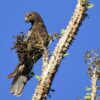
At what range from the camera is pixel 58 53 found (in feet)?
23.3

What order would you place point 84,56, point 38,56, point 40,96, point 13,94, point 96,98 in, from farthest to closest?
1. point 84,56
2. point 96,98
3. point 38,56
4. point 13,94
5. point 40,96

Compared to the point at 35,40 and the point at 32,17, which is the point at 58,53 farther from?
the point at 32,17

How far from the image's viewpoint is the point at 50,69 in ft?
23.0

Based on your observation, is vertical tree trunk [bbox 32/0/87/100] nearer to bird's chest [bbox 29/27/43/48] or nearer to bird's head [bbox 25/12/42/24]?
bird's chest [bbox 29/27/43/48]

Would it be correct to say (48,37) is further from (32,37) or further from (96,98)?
(96,98)

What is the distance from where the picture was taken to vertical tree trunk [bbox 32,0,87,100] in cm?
694

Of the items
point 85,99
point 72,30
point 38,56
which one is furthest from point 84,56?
point 72,30

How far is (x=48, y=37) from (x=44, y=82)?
6.83 feet

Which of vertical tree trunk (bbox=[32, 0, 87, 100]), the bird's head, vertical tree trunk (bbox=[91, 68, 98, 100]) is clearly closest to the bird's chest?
the bird's head

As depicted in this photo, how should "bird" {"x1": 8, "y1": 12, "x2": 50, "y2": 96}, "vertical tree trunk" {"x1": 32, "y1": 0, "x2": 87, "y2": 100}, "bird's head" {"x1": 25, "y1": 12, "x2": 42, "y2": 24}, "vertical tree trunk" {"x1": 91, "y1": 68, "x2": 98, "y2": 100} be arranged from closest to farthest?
"vertical tree trunk" {"x1": 32, "y1": 0, "x2": 87, "y2": 100} → "bird" {"x1": 8, "y1": 12, "x2": 50, "y2": 96} → "bird's head" {"x1": 25, "y1": 12, "x2": 42, "y2": 24} → "vertical tree trunk" {"x1": 91, "y1": 68, "x2": 98, "y2": 100}

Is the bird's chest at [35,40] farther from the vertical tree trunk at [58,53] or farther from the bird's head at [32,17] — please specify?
the vertical tree trunk at [58,53]

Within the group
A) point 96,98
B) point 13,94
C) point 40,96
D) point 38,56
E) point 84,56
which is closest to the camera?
point 40,96

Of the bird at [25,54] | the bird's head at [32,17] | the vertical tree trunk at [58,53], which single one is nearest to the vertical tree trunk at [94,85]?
the bird's head at [32,17]

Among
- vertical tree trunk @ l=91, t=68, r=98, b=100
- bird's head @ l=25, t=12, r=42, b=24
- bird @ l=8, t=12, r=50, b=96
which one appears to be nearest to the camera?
bird @ l=8, t=12, r=50, b=96
